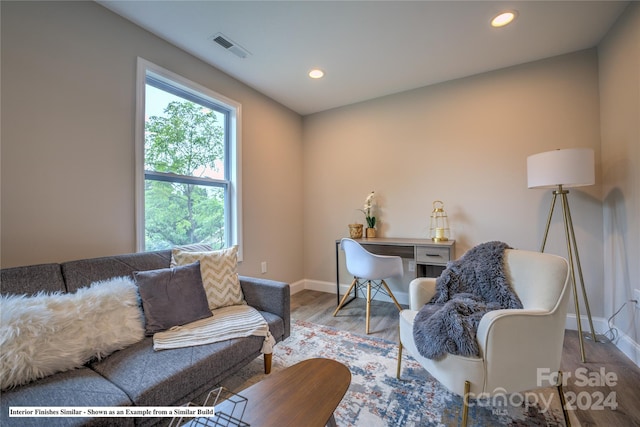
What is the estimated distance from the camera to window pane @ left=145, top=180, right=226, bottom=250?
2098mm

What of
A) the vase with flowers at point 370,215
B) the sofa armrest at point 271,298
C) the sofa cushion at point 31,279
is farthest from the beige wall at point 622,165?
the sofa cushion at point 31,279

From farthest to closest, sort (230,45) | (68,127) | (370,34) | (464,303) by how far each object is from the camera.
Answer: (230,45)
(370,34)
(68,127)
(464,303)

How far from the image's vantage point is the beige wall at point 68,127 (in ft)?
4.73

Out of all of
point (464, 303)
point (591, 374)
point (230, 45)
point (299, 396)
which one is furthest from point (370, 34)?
point (591, 374)

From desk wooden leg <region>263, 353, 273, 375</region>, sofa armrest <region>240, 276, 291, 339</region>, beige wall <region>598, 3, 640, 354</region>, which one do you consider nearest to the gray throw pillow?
sofa armrest <region>240, 276, 291, 339</region>

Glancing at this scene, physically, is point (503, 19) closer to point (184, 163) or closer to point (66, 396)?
point (184, 163)

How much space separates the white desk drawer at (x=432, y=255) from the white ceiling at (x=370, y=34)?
5.86 ft

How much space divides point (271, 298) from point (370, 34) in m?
2.18

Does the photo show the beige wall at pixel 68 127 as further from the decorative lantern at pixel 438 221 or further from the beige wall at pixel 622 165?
the beige wall at pixel 622 165

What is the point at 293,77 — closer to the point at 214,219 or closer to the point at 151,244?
the point at 214,219

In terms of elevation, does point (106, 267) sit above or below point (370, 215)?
below

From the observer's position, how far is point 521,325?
3.86ft

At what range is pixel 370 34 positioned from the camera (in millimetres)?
2096

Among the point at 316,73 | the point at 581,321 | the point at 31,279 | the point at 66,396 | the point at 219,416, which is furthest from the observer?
the point at 316,73
